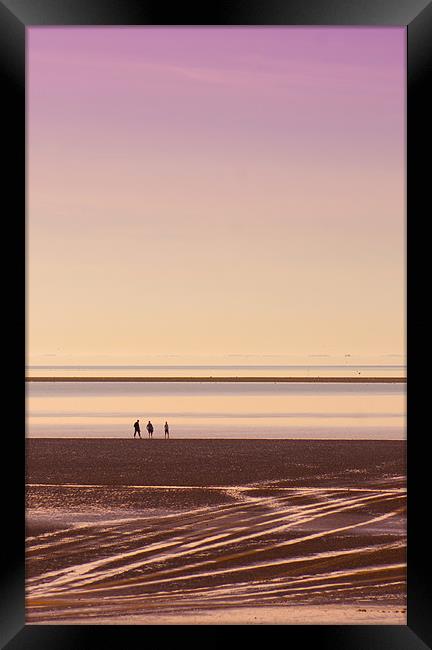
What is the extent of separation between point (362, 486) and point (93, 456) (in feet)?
13.2

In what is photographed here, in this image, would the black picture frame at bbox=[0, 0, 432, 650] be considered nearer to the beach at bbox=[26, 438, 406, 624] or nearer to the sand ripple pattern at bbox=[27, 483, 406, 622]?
the beach at bbox=[26, 438, 406, 624]

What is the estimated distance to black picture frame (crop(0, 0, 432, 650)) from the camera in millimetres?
2180

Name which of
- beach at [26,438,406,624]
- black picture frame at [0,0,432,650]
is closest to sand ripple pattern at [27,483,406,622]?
beach at [26,438,406,624]

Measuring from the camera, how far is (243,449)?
11586 mm

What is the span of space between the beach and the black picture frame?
1.99m

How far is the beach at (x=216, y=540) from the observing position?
14.6ft

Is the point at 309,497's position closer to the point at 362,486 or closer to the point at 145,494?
the point at 362,486

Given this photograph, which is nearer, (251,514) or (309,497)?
(251,514)
